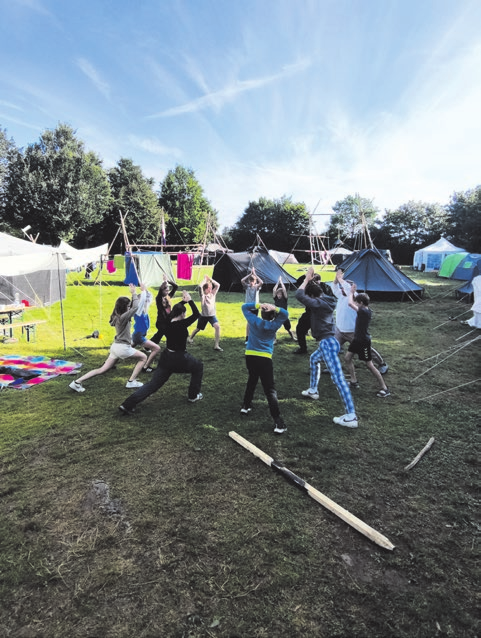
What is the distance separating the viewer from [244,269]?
19.6m

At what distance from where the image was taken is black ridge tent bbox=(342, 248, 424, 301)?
17312mm

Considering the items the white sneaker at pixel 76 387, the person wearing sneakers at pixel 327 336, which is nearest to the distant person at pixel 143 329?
the white sneaker at pixel 76 387

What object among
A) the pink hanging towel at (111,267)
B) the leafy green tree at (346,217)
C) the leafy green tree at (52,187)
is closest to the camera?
the pink hanging towel at (111,267)

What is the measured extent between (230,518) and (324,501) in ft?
2.98

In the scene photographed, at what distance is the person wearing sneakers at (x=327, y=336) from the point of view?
16.6 feet

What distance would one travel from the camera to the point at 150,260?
21906mm

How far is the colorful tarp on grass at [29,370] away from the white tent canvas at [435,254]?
34.9 metres

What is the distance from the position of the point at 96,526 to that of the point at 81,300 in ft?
49.0

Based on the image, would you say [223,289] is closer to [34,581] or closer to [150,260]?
[150,260]

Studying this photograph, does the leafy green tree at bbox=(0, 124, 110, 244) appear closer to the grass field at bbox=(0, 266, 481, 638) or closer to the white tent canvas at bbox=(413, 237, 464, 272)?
the white tent canvas at bbox=(413, 237, 464, 272)

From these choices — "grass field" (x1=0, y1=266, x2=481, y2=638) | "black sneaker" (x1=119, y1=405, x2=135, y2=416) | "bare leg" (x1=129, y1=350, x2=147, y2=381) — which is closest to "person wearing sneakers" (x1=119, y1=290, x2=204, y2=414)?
"black sneaker" (x1=119, y1=405, x2=135, y2=416)

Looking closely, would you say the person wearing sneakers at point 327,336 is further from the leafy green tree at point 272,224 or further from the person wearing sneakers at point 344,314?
the leafy green tree at point 272,224

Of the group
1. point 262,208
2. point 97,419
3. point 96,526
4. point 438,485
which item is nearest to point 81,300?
point 97,419

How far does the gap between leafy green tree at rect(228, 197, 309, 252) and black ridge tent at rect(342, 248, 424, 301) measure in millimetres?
43548
